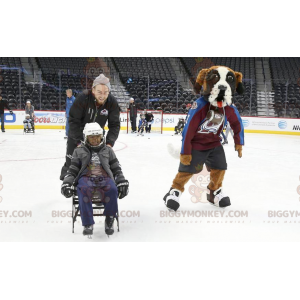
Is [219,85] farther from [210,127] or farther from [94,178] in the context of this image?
[94,178]

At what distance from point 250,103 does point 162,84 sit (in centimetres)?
441

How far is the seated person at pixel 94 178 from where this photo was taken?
2369 mm

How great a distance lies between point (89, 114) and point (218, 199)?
1.53 m

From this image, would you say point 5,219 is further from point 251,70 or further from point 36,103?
point 251,70

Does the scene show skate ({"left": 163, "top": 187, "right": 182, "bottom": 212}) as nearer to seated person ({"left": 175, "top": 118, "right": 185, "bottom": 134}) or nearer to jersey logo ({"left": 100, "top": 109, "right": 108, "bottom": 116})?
jersey logo ({"left": 100, "top": 109, "right": 108, "bottom": 116})

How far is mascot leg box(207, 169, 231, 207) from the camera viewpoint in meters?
3.17

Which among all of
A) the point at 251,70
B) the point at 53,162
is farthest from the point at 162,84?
the point at 53,162

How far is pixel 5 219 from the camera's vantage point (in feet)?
9.14

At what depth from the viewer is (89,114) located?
9.42 feet

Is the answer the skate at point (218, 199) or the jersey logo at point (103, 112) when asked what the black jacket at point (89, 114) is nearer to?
the jersey logo at point (103, 112)

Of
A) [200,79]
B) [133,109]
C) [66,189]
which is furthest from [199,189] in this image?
[133,109]

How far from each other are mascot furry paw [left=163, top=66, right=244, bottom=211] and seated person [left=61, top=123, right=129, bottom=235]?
0.73 metres

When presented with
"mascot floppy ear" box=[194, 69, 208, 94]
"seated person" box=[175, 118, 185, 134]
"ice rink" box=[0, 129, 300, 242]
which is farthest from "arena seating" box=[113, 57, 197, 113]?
"mascot floppy ear" box=[194, 69, 208, 94]

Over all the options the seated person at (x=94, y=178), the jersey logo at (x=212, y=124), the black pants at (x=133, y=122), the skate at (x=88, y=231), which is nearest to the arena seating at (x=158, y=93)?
the black pants at (x=133, y=122)
